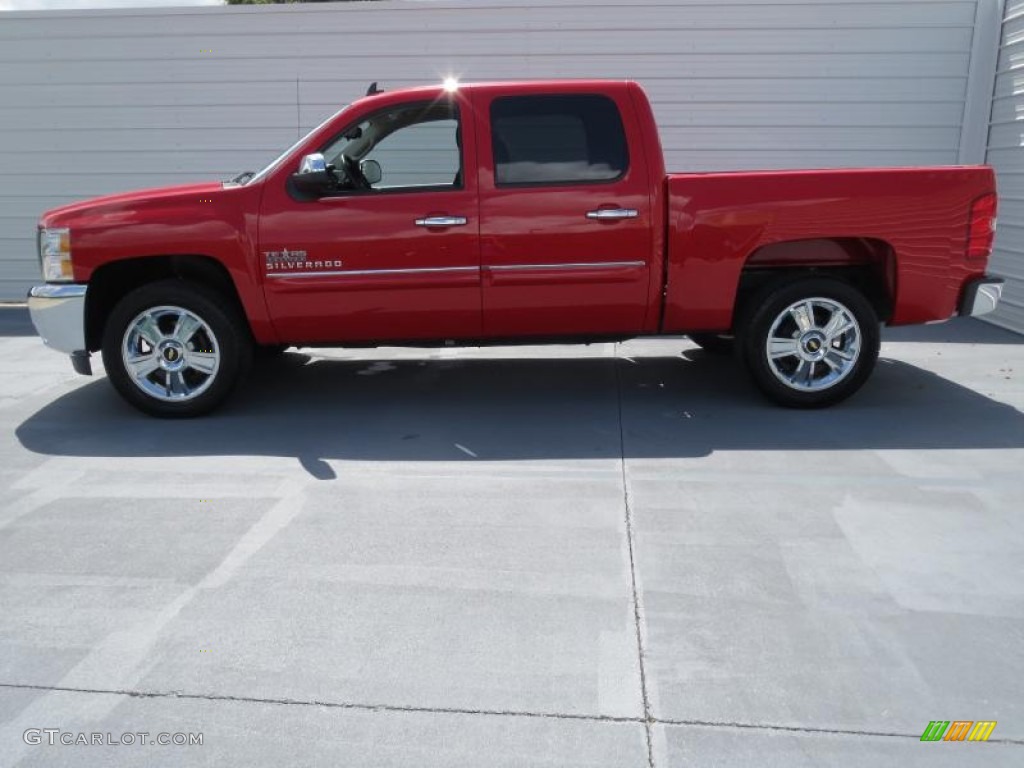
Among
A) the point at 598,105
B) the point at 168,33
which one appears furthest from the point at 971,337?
the point at 168,33

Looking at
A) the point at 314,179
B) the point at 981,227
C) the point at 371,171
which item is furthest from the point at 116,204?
the point at 981,227

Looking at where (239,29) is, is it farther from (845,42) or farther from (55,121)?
(845,42)

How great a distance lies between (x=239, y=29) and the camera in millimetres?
9914

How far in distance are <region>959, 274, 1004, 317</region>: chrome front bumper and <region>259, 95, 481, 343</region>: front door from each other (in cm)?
309

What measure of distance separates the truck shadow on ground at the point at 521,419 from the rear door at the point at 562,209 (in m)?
0.72

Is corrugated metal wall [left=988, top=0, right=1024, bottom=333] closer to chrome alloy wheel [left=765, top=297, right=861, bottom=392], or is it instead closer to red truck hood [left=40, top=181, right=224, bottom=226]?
chrome alloy wheel [left=765, top=297, right=861, bottom=392]

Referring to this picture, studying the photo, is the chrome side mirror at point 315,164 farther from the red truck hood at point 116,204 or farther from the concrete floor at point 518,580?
the concrete floor at point 518,580

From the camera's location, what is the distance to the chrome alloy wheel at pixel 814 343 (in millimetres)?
6023

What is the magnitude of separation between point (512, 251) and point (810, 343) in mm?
1998

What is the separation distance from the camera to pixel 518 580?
151 inches

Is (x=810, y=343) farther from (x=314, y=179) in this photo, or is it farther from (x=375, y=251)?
(x=314, y=179)

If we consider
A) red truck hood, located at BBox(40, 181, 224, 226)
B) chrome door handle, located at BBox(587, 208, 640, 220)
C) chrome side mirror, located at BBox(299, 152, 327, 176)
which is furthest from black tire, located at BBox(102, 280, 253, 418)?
chrome door handle, located at BBox(587, 208, 640, 220)

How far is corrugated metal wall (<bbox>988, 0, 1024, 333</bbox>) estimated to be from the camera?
8.73m

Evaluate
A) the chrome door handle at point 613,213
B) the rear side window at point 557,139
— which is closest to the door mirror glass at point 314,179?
the rear side window at point 557,139
